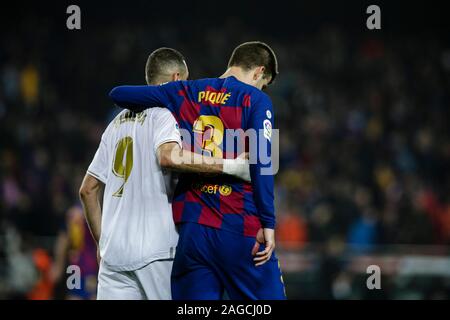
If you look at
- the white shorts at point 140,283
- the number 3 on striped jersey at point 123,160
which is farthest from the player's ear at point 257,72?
the white shorts at point 140,283

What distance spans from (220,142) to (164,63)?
2.32 feet

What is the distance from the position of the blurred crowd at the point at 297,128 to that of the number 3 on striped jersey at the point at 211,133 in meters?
5.47

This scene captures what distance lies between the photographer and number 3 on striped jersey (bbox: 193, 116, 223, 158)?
15.8ft

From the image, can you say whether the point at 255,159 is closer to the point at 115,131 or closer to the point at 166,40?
the point at 115,131

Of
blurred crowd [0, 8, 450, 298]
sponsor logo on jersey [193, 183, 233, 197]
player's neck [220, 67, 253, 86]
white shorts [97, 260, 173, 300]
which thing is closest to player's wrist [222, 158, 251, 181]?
sponsor logo on jersey [193, 183, 233, 197]

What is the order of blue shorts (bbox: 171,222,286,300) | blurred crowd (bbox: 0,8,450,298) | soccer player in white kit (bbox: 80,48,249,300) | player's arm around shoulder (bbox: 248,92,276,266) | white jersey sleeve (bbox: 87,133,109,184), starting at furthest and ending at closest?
blurred crowd (bbox: 0,8,450,298) → white jersey sleeve (bbox: 87,133,109,184) → soccer player in white kit (bbox: 80,48,249,300) → blue shorts (bbox: 171,222,286,300) → player's arm around shoulder (bbox: 248,92,276,266)

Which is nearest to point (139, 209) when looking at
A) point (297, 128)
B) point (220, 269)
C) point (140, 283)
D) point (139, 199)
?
point (139, 199)

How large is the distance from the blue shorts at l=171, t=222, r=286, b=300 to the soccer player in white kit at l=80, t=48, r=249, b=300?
14cm

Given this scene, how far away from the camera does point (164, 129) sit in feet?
15.7

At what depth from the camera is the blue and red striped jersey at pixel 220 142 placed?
464cm

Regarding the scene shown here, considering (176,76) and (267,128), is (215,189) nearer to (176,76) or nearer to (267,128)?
(267,128)

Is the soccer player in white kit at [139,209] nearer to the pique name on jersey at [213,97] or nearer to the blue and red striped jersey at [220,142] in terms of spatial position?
the blue and red striped jersey at [220,142]

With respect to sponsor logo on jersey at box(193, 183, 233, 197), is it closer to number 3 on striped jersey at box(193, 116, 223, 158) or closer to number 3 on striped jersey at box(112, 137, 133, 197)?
number 3 on striped jersey at box(193, 116, 223, 158)
